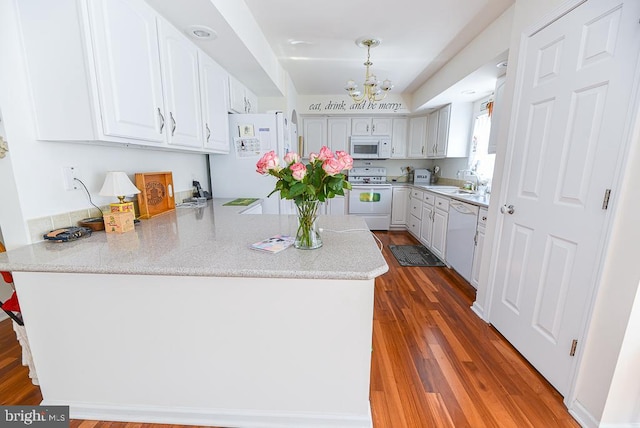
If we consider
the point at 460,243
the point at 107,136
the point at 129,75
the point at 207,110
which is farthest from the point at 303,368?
the point at 460,243

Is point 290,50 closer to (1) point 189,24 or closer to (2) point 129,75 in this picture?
(1) point 189,24

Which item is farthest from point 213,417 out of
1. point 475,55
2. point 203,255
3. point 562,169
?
point 475,55

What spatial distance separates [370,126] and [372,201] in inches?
55.0

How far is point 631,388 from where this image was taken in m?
1.16

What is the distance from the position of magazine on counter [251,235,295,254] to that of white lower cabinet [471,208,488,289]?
1896 millimetres

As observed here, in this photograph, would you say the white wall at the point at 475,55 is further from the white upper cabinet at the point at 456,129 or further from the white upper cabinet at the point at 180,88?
the white upper cabinet at the point at 180,88

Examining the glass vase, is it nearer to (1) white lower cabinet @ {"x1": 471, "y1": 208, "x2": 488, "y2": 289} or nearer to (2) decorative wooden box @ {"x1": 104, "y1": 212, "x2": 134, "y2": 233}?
(2) decorative wooden box @ {"x1": 104, "y1": 212, "x2": 134, "y2": 233}

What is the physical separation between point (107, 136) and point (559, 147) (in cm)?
233

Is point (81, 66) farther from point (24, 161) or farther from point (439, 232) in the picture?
point (439, 232)

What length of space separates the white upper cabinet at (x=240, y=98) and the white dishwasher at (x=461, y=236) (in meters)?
2.56

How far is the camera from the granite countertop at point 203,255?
98 cm

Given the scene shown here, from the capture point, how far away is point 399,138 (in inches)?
189

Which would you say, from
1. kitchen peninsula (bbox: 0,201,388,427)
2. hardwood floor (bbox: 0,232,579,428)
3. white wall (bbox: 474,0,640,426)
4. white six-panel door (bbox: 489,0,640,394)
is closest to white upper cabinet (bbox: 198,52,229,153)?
kitchen peninsula (bbox: 0,201,388,427)

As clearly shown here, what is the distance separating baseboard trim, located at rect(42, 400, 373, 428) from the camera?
120 centimetres
